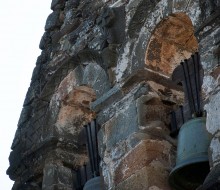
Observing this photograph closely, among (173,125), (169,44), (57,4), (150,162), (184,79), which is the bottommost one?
(150,162)

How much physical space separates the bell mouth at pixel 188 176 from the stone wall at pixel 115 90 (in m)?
0.12

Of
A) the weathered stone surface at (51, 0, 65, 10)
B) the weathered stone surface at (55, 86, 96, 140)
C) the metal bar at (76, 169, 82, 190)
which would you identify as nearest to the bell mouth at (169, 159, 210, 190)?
the metal bar at (76, 169, 82, 190)

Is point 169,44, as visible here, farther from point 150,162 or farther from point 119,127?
point 150,162

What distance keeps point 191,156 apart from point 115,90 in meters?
1.11

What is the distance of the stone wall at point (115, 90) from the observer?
16.4 ft

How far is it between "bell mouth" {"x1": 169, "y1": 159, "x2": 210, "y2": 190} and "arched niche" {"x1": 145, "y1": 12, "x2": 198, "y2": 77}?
963 mm

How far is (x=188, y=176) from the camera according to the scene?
4832mm

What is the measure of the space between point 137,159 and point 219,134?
872mm

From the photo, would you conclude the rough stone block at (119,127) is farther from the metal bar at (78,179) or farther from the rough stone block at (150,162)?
the metal bar at (78,179)

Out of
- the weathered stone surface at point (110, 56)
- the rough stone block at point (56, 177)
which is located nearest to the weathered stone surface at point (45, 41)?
the rough stone block at point (56, 177)

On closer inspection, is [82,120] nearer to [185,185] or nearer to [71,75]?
[71,75]

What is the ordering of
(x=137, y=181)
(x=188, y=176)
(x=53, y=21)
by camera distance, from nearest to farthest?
(x=188, y=176) < (x=137, y=181) < (x=53, y=21)

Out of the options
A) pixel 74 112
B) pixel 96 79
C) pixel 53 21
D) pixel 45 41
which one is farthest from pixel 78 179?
pixel 53 21

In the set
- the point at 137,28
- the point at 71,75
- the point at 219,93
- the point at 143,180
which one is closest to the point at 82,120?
the point at 71,75
